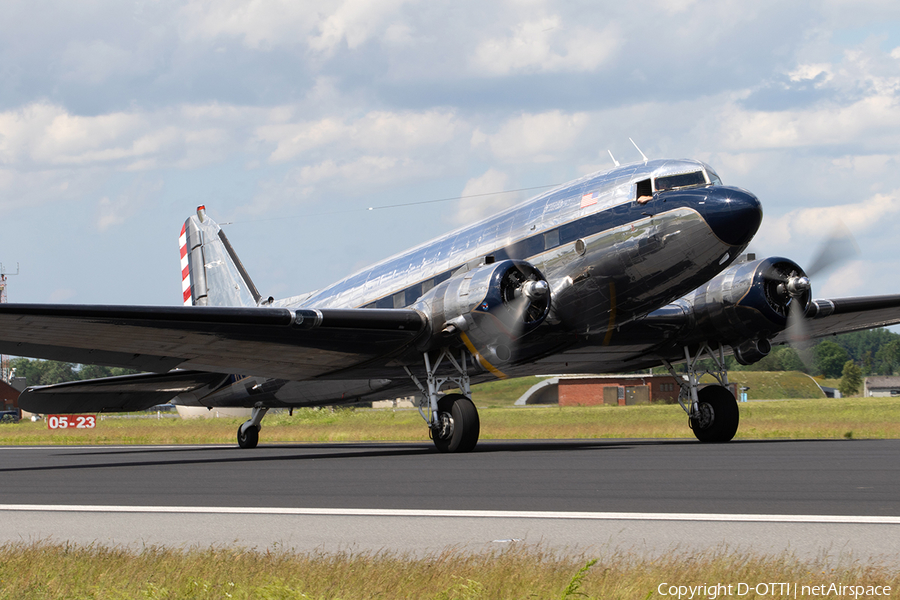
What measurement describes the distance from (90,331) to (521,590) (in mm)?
14243

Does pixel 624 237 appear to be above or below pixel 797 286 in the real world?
above

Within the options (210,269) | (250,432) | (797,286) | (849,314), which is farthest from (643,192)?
(210,269)

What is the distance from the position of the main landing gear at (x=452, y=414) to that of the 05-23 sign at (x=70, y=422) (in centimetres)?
3355

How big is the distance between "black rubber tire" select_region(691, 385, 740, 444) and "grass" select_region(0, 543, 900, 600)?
50.2 ft

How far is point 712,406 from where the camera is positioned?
21.4 m

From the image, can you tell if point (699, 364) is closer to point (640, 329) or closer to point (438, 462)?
point (640, 329)

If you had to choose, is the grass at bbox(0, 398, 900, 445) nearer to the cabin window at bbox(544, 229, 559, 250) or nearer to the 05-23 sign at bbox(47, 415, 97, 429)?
the 05-23 sign at bbox(47, 415, 97, 429)

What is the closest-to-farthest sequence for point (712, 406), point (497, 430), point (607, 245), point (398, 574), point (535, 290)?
point (398, 574)
point (535, 290)
point (607, 245)
point (712, 406)
point (497, 430)

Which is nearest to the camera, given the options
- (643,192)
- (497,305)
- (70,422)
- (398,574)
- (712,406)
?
(398,574)

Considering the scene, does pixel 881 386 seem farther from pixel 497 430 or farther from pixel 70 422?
pixel 70 422

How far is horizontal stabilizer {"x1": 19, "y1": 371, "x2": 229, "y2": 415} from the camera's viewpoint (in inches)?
907

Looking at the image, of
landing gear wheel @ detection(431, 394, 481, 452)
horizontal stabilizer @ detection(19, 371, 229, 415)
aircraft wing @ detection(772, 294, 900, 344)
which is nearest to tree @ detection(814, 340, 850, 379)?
aircraft wing @ detection(772, 294, 900, 344)

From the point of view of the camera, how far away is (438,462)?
16359 millimetres

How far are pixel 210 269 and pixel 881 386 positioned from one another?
125 metres
